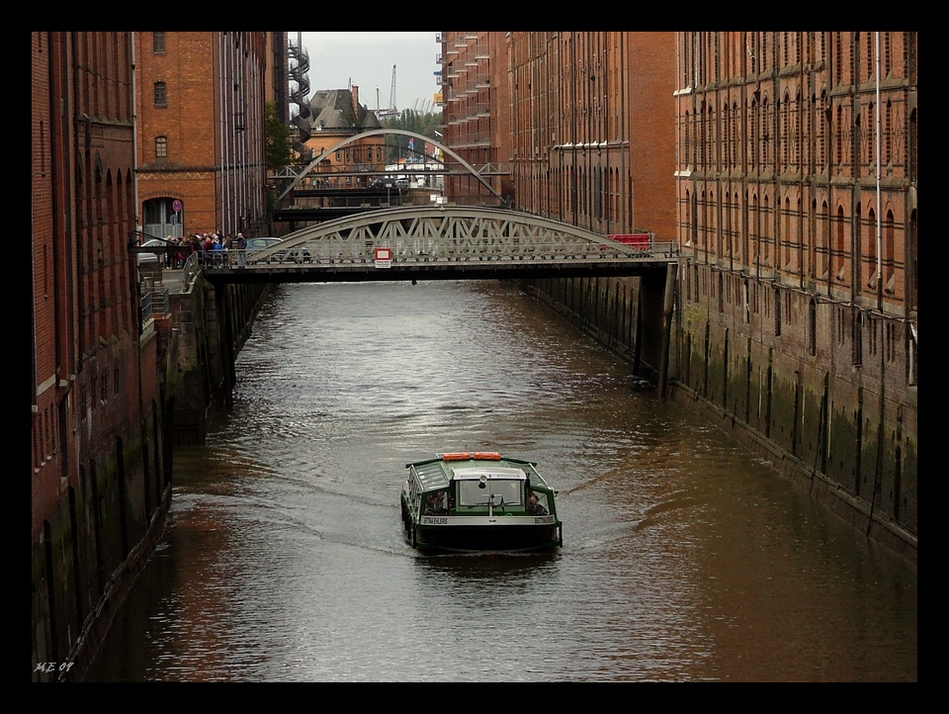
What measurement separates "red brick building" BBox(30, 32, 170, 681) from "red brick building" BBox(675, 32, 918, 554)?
1225 centimetres

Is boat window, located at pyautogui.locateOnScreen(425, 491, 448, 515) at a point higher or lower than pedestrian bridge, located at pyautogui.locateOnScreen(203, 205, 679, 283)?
lower

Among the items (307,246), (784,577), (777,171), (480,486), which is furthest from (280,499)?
(307,246)

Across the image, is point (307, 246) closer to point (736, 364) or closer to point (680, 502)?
point (736, 364)

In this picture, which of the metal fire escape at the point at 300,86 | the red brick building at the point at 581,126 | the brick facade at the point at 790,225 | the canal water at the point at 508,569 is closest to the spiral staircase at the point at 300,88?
the metal fire escape at the point at 300,86

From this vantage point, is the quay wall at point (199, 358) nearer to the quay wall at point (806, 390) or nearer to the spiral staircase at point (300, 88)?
the quay wall at point (806, 390)

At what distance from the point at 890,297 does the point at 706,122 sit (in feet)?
67.3

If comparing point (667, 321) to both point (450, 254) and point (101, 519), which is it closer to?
point (450, 254)

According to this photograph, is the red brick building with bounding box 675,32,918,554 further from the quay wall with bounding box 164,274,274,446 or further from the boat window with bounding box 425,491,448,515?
the quay wall with bounding box 164,274,274,446

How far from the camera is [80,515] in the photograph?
23562 millimetres

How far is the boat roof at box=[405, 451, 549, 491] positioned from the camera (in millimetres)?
31203

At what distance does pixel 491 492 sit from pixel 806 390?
8836 millimetres

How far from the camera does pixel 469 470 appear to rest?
31.7m

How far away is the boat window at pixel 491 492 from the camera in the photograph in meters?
31.0

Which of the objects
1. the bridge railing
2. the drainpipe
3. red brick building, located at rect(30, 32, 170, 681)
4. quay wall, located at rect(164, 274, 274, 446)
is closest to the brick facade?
the drainpipe
